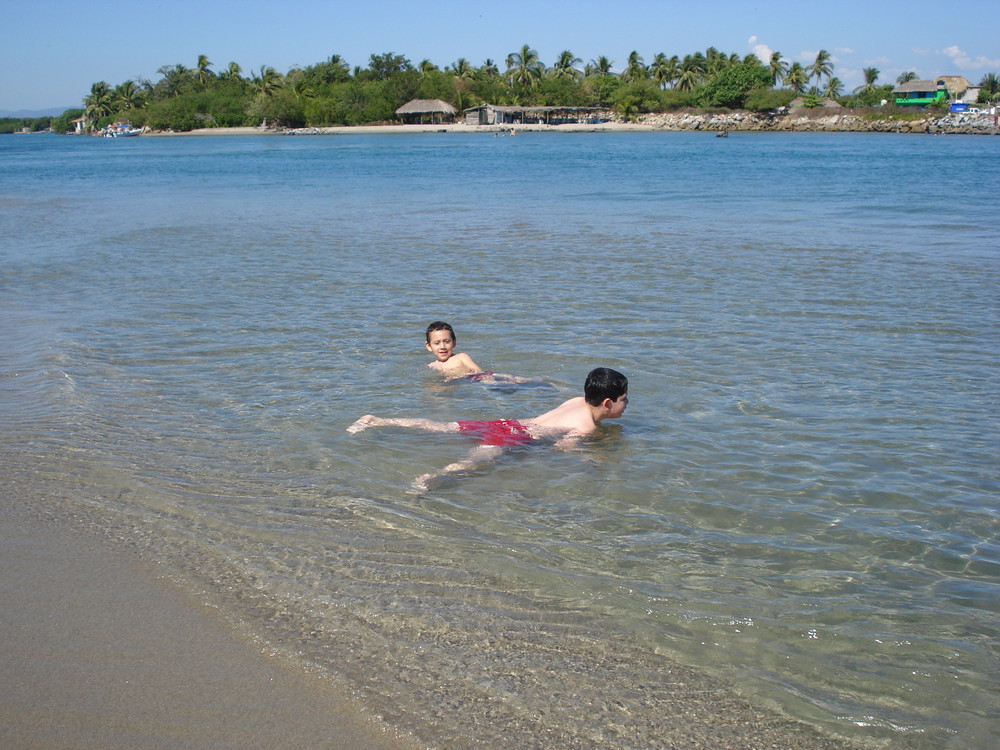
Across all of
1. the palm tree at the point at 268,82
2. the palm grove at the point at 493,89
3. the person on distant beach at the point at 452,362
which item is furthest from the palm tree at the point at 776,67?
the person on distant beach at the point at 452,362

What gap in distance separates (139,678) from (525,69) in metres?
155

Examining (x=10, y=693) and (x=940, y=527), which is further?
(x=940, y=527)

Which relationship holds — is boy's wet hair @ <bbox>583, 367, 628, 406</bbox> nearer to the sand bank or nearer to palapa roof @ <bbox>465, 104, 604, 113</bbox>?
the sand bank

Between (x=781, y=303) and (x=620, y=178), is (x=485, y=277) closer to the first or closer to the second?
(x=781, y=303)

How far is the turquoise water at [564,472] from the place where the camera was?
364 cm

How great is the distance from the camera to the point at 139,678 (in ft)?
11.2

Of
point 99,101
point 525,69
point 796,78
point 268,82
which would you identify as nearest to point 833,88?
point 796,78

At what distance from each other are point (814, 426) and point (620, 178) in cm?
3065

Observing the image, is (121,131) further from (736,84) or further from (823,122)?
(823,122)

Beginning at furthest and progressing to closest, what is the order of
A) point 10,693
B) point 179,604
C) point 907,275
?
point 907,275 < point 179,604 < point 10,693

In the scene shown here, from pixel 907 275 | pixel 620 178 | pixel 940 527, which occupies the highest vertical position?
pixel 620 178

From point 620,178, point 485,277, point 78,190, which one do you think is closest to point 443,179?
point 620,178

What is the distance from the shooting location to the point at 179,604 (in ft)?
13.2

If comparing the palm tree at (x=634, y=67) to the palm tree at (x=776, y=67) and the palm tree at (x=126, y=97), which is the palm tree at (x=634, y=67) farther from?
the palm tree at (x=126, y=97)
